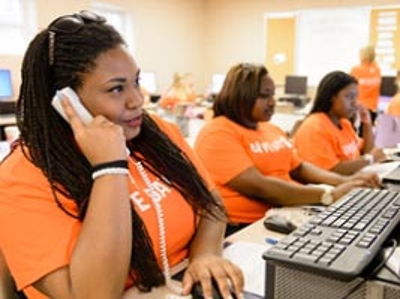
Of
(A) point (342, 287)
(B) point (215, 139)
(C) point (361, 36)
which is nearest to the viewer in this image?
(A) point (342, 287)

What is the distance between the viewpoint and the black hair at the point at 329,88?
255 cm

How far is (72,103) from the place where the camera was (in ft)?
3.21

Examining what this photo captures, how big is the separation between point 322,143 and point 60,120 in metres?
1.70

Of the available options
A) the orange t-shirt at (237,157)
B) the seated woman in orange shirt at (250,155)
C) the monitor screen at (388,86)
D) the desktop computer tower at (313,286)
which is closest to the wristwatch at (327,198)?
the seated woman in orange shirt at (250,155)

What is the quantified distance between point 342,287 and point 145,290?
46 cm

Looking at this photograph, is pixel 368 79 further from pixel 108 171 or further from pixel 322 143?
pixel 108 171

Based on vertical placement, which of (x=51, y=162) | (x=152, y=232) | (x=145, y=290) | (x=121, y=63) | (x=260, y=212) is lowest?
(x=260, y=212)

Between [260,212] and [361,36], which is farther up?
[361,36]

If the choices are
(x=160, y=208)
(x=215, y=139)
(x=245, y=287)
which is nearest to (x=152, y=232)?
(x=160, y=208)

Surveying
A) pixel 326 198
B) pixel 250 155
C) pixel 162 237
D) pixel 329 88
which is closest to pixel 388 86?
pixel 329 88

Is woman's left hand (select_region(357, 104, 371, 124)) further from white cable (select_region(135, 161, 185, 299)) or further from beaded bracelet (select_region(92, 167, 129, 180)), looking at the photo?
beaded bracelet (select_region(92, 167, 129, 180))

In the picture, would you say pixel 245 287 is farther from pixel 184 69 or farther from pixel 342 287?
pixel 184 69

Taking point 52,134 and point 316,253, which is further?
point 52,134

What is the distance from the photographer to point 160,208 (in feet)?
3.53
